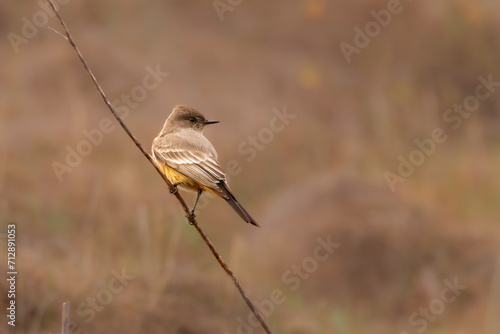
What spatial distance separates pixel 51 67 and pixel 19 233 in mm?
3151

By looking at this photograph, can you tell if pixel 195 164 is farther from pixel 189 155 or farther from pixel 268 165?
Answer: pixel 268 165

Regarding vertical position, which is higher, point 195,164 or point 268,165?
point 195,164

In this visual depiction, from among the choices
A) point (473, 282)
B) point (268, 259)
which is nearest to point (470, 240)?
point (473, 282)

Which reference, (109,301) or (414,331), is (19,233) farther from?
(414,331)

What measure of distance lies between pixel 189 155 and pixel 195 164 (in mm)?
106

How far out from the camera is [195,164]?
3.32m

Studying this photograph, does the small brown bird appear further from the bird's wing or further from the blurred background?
the blurred background

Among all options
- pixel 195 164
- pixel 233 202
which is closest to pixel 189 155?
pixel 195 164

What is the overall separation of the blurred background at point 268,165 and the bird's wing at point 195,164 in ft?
6.32

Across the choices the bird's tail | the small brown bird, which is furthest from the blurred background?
the bird's tail

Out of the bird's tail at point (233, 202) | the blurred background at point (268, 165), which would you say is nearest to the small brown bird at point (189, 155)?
the bird's tail at point (233, 202)

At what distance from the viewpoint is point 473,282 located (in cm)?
719

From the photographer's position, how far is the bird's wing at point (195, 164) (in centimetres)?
321

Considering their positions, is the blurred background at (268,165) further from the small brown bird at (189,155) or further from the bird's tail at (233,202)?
the bird's tail at (233,202)
